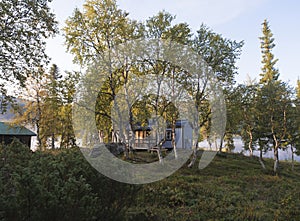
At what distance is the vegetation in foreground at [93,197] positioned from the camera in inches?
137

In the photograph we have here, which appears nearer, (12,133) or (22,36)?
(22,36)

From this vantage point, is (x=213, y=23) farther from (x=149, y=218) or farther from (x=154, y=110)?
(x=149, y=218)

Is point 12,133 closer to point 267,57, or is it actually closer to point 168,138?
point 168,138

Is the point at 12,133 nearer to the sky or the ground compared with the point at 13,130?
nearer to the ground

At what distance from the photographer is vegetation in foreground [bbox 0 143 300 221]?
3.47m

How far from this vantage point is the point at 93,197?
185 inches

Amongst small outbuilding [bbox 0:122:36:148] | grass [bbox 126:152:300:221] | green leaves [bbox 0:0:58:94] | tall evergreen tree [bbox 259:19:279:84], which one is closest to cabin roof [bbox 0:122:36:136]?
small outbuilding [bbox 0:122:36:148]

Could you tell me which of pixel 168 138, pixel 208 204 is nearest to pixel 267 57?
pixel 168 138

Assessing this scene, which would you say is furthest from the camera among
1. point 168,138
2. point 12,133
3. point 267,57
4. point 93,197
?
point 267,57

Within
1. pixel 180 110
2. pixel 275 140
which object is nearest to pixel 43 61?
pixel 180 110

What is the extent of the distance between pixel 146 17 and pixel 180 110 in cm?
697

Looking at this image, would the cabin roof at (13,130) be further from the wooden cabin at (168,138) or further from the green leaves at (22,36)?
the green leaves at (22,36)

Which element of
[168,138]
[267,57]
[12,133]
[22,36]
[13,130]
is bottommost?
[168,138]

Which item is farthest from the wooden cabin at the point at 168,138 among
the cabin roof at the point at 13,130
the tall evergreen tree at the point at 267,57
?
the tall evergreen tree at the point at 267,57
